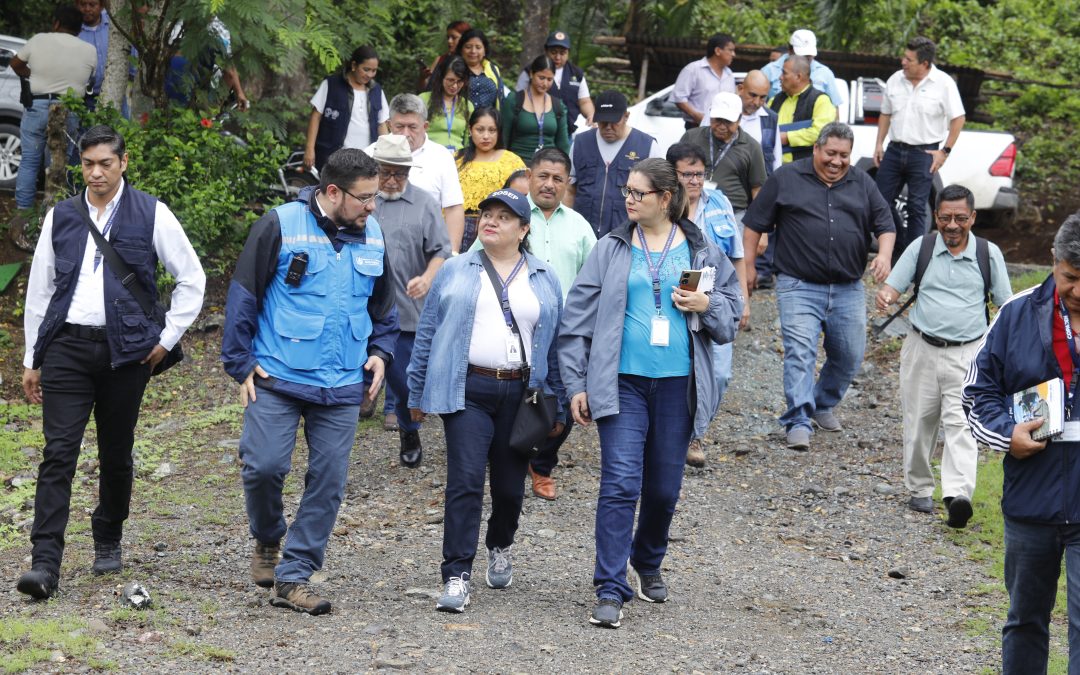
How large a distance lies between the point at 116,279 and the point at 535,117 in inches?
208

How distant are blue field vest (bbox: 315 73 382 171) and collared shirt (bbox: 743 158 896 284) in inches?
150

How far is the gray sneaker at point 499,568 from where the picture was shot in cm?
654

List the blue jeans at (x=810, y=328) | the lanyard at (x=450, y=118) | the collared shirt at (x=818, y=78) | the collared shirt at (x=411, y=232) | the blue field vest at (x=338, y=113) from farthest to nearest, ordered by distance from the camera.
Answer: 1. the collared shirt at (x=818, y=78)
2. the blue field vest at (x=338, y=113)
3. the lanyard at (x=450, y=118)
4. the blue jeans at (x=810, y=328)
5. the collared shirt at (x=411, y=232)

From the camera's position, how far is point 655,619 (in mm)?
6293

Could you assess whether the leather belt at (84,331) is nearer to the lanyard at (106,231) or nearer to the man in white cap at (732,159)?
the lanyard at (106,231)

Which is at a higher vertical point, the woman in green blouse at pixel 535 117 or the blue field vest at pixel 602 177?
the woman in green blouse at pixel 535 117

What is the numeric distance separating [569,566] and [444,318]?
171cm

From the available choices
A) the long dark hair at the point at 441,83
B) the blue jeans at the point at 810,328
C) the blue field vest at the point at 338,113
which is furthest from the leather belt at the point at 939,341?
the blue field vest at the point at 338,113

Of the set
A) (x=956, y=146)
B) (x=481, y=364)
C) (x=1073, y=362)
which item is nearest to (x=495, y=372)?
(x=481, y=364)

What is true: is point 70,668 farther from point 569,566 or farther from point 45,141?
point 45,141

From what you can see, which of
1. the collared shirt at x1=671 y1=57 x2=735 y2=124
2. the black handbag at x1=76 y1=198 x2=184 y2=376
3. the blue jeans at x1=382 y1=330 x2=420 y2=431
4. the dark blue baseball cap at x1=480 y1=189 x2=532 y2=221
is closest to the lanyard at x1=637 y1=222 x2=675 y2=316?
the dark blue baseball cap at x1=480 y1=189 x2=532 y2=221

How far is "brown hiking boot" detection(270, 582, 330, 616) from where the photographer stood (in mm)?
5984

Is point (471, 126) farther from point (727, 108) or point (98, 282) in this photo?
point (98, 282)

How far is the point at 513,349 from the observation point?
20.2ft
